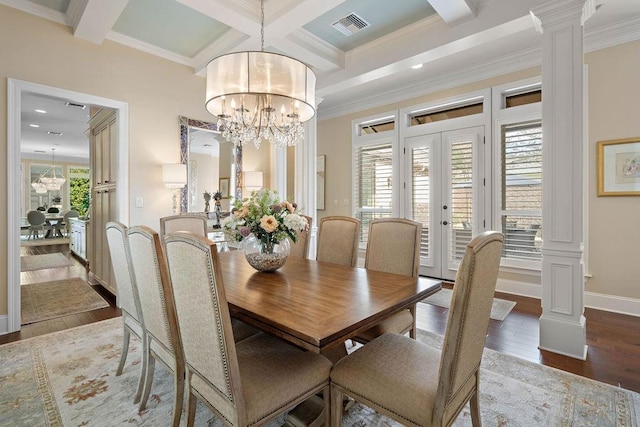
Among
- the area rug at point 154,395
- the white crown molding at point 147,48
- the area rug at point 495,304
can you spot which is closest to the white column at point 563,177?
the area rug at point 154,395

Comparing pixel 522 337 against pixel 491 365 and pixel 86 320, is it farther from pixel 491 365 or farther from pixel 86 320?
pixel 86 320

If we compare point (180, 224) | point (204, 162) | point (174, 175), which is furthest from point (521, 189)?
point (174, 175)

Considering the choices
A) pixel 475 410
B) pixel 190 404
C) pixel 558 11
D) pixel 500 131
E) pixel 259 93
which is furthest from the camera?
pixel 500 131

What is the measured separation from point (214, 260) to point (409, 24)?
130 inches

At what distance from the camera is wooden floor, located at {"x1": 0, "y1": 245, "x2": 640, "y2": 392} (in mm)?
2211

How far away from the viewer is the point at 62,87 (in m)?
3.13

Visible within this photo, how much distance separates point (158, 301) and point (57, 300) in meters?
3.27

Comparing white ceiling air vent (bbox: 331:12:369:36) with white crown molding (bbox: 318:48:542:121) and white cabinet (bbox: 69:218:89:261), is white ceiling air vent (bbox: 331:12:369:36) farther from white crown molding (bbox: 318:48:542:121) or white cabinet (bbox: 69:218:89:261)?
white cabinet (bbox: 69:218:89:261)

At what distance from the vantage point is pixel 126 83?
357 cm

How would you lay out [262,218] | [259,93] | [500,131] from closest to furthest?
[262,218]
[259,93]
[500,131]

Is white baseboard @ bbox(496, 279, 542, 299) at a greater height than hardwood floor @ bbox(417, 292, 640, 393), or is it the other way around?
white baseboard @ bbox(496, 279, 542, 299)

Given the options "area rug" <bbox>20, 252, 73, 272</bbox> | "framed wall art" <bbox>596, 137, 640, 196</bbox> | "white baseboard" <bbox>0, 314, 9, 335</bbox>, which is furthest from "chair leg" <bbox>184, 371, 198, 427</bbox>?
"area rug" <bbox>20, 252, 73, 272</bbox>

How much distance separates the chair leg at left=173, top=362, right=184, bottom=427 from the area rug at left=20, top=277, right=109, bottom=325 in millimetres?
2709

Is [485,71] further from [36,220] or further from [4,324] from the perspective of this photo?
[36,220]
